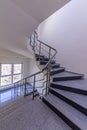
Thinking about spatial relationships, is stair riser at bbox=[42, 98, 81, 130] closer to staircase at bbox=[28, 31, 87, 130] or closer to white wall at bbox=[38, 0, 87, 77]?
staircase at bbox=[28, 31, 87, 130]

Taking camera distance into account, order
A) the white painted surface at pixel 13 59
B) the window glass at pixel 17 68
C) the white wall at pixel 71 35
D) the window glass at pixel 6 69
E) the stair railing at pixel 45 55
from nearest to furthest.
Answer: the stair railing at pixel 45 55 → the white wall at pixel 71 35 → the white painted surface at pixel 13 59 → the window glass at pixel 6 69 → the window glass at pixel 17 68

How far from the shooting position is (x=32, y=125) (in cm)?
198

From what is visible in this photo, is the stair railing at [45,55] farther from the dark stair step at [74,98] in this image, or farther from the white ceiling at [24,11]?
the white ceiling at [24,11]

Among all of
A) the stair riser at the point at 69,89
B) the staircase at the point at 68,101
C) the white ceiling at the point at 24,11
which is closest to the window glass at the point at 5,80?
the staircase at the point at 68,101

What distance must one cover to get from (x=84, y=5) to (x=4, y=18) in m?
2.73

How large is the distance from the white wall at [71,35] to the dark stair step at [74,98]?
1232 millimetres

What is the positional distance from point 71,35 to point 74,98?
235 cm

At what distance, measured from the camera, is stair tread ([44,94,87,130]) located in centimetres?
181

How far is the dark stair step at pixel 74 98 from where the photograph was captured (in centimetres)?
207

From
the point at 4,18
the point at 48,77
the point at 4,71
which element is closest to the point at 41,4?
the point at 4,18

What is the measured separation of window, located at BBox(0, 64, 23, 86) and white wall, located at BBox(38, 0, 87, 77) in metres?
3.26

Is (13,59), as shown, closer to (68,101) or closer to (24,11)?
(68,101)

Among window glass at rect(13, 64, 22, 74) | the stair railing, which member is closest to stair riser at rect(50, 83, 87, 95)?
the stair railing

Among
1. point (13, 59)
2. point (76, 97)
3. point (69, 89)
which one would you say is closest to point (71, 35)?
point (69, 89)
